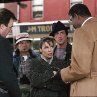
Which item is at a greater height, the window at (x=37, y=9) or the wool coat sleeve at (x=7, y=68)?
the wool coat sleeve at (x=7, y=68)

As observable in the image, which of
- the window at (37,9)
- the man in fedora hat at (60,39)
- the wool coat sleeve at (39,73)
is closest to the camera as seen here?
the wool coat sleeve at (39,73)

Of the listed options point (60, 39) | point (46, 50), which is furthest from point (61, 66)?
point (60, 39)

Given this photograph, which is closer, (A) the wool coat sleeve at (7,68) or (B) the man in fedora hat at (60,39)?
(A) the wool coat sleeve at (7,68)

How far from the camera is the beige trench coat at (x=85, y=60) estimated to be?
4008 mm

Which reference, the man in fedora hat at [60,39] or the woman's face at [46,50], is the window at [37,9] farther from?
the woman's face at [46,50]

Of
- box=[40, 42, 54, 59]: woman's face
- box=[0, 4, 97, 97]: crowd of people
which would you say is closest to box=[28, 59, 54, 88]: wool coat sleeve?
box=[0, 4, 97, 97]: crowd of people

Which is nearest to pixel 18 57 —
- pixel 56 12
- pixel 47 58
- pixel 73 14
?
pixel 47 58

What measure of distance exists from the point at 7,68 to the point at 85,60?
0.74 m

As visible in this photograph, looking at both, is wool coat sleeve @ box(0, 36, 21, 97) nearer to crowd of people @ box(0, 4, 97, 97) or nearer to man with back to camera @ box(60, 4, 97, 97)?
crowd of people @ box(0, 4, 97, 97)

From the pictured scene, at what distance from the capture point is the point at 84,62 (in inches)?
158

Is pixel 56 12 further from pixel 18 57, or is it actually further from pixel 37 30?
pixel 18 57

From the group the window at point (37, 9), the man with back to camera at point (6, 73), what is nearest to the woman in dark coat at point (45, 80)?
the man with back to camera at point (6, 73)

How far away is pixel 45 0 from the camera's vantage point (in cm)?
2889

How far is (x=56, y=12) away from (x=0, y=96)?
23943mm
